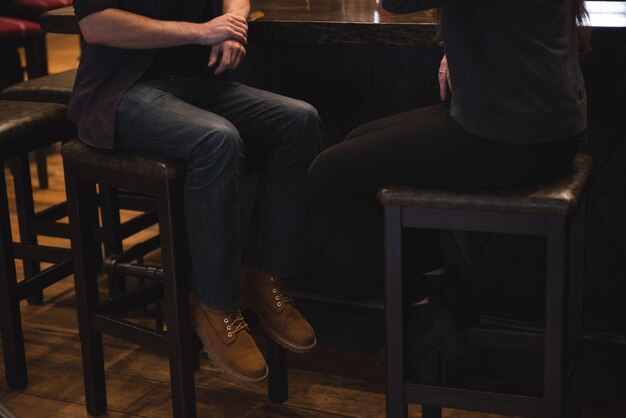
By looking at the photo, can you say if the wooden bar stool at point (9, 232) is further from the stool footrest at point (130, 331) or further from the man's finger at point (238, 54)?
the man's finger at point (238, 54)

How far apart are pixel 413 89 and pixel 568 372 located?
0.83 meters

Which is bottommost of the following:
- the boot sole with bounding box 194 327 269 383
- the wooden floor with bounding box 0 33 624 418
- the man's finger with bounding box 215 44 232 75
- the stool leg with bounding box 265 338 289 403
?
the wooden floor with bounding box 0 33 624 418

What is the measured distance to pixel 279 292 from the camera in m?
2.28

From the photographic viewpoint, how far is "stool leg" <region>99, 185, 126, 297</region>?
111 inches

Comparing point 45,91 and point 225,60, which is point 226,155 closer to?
point 225,60

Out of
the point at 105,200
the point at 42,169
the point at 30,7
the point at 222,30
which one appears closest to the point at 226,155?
the point at 222,30

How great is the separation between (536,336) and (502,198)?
15.2 inches

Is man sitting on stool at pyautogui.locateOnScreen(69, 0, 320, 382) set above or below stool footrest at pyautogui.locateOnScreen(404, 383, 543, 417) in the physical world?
above

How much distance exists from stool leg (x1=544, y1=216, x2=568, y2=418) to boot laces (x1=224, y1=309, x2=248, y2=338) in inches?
27.5

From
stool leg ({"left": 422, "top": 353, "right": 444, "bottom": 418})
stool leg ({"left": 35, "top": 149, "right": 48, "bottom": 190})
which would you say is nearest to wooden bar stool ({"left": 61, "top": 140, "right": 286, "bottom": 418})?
stool leg ({"left": 422, "top": 353, "right": 444, "bottom": 418})

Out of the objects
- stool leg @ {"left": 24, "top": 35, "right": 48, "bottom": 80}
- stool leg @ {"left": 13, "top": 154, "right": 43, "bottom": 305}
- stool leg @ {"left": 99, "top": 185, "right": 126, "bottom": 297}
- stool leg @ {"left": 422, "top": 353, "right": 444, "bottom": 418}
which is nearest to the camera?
stool leg @ {"left": 422, "top": 353, "right": 444, "bottom": 418}

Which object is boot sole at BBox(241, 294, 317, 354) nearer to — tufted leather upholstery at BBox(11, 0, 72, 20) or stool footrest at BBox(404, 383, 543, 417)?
stool footrest at BBox(404, 383, 543, 417)

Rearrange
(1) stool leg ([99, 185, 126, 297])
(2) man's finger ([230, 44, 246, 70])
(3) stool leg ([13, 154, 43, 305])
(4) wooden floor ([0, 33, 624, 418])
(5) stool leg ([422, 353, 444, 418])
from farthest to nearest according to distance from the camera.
Result: (3) stool leg ([13, 154, 43, 305]), (1) stool leg ([99, 185, 126, 297]), (4) wooden floor ([0, 33, 624, 418]), (2) man's finger ([230, 44, 246, 70]), (5) stool leg ([422, 353, 444, 418])

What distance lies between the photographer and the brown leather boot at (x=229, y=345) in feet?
7.06
